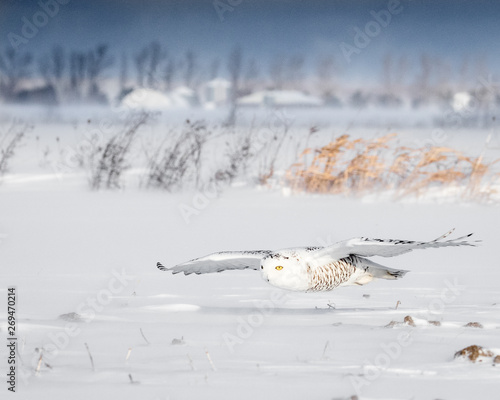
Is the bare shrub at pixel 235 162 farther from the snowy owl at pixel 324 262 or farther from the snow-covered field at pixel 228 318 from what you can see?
the snowy owl at pixel 324 262

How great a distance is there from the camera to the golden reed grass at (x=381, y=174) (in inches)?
330

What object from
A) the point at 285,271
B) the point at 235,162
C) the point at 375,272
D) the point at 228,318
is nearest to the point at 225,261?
the point at 228,318

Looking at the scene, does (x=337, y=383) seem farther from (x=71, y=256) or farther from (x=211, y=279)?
(x=71, y=256)

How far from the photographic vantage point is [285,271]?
3.08 m

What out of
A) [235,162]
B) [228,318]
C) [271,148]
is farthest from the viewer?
[271,148]

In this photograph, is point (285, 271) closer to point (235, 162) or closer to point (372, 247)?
point (372, 247)

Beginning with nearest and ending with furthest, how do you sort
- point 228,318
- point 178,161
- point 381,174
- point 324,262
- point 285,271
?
point 285,271, point 324,262, point 228,318, point 381,174, point 178,161

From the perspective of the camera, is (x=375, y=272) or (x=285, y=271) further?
(x=375, y=272)

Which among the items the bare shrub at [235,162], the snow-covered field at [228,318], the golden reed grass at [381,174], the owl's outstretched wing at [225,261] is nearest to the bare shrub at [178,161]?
the bare shrub at [235,162]

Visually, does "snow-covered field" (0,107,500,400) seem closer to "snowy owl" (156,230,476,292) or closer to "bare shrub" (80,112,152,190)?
"snowy owl" (156,230,476,292)

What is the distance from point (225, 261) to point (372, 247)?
2.10ft

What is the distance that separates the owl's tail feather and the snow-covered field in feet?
0.52

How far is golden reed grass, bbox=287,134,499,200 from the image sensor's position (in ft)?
27.5

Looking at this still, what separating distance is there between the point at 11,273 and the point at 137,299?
1.14 m
